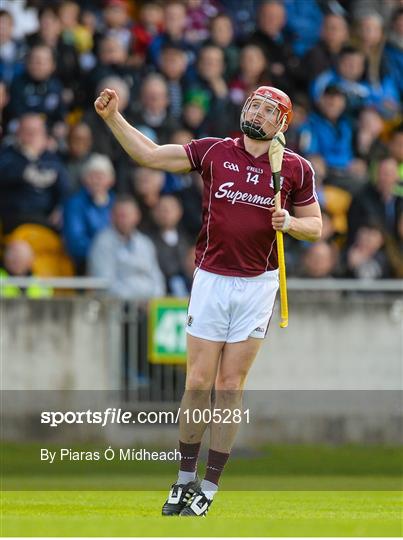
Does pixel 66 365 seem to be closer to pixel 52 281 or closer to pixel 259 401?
pixel 52 281

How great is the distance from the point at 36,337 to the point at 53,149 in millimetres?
2519

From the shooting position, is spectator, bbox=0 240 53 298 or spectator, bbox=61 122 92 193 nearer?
spectator, bbox=0 240 53 298

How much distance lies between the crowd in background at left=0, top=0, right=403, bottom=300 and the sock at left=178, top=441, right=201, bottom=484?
6.09 meters

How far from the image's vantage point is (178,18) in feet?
64.4

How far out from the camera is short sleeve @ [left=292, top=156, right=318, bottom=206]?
1084cm

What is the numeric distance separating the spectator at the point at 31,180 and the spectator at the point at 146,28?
8.58 feet

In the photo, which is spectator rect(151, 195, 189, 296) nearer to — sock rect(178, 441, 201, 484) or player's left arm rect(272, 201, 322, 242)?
player's left arm rect(272, 201, 322, 242)

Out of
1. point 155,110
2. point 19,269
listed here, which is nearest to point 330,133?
point 155,110

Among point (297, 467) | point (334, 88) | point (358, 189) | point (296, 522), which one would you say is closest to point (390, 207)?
point (358, 189)

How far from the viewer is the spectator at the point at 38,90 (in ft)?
59.3

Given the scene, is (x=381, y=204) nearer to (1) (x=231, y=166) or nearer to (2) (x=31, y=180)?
(2) (x=31, y=180)

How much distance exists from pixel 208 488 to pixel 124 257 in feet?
21.3

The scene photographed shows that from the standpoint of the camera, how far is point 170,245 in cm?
1752

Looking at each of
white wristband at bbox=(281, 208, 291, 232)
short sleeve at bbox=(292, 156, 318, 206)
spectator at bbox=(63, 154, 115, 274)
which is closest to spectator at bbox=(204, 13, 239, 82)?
spectator at bbox=(63, 154, 115, 274)
